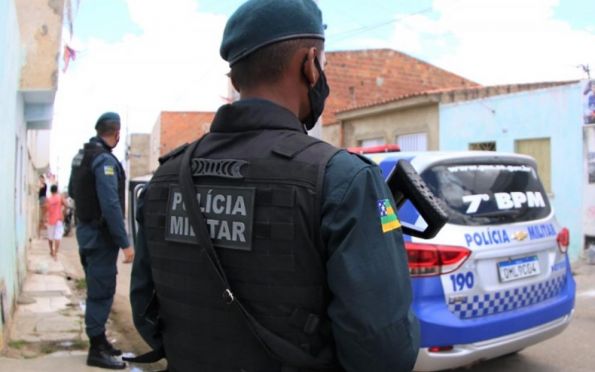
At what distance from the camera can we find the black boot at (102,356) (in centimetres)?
446

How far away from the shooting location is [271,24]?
57.3 inches

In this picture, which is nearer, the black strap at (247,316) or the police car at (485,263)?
the black strap at (247,316)

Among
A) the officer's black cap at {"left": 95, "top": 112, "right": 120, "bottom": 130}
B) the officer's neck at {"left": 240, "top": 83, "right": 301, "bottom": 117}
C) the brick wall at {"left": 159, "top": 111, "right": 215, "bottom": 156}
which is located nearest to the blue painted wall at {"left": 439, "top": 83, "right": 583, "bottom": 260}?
the officer's black cap at {"left": 95, "top": 112, "right": 120, "bottom": 130}

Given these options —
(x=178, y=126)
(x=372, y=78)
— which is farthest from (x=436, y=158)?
(x=178, y=126)

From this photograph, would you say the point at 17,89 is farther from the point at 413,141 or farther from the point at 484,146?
the point at 413,141

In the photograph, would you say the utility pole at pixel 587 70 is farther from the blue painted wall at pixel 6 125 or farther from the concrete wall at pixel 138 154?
the concrete wall at pixel 138 154

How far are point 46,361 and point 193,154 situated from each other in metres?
3.73

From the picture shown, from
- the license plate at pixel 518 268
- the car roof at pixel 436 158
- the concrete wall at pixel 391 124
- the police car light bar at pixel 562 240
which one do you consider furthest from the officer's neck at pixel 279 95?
the concrete wall at pixel 391 124

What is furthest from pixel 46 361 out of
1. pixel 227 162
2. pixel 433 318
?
pixel 227 162

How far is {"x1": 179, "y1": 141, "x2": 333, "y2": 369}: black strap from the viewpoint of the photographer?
134 cm

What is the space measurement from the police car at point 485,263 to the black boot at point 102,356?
2362 millimetres

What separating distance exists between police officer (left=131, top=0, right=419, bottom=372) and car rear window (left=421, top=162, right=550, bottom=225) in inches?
92.8

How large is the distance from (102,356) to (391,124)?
44.0ft

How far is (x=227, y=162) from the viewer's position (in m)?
1.48
